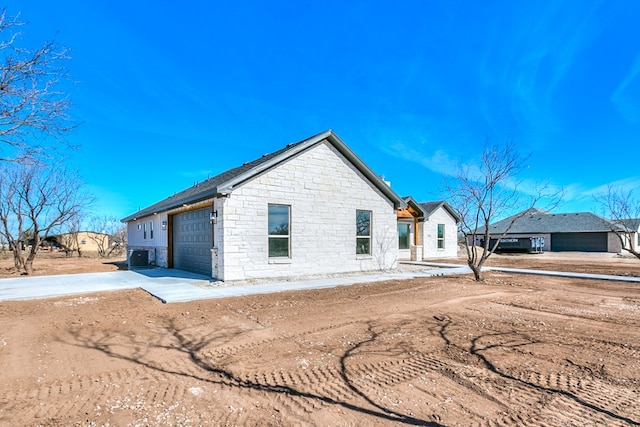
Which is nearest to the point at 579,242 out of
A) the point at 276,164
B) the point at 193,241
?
the point at 276,164

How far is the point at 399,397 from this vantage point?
3.36 metres

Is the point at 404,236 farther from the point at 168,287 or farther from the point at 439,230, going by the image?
the point at 168,287

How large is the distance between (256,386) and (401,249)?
21.0 meters

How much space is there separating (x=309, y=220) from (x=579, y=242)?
3997 centimetres

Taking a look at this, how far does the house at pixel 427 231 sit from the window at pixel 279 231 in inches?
453

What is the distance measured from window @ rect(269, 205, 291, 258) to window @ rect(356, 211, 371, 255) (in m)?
3.21

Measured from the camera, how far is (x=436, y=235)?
2625 cm

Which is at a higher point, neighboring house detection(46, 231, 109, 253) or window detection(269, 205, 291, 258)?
window detection(269, 205, 291, 258)

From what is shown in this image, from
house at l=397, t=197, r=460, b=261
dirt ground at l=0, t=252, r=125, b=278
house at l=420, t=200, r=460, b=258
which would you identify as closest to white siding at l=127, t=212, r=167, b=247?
dirt ground at l=0, t=252, r=125, b=278

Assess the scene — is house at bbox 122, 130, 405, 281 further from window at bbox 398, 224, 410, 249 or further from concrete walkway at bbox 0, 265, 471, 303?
window at bbox 398, 224, 410, 249

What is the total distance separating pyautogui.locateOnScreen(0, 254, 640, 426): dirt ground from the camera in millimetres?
3061

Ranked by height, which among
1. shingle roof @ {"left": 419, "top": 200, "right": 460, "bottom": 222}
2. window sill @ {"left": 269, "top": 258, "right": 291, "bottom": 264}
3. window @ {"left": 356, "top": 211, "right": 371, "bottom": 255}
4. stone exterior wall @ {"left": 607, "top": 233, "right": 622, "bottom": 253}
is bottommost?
stone exterior wall @ {"left": 607, "top": 233, "right": 622, "bottom": 253}

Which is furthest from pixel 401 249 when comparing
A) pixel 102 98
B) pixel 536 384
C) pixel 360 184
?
pixel 536 384

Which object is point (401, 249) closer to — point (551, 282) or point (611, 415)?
point (551, 282)
